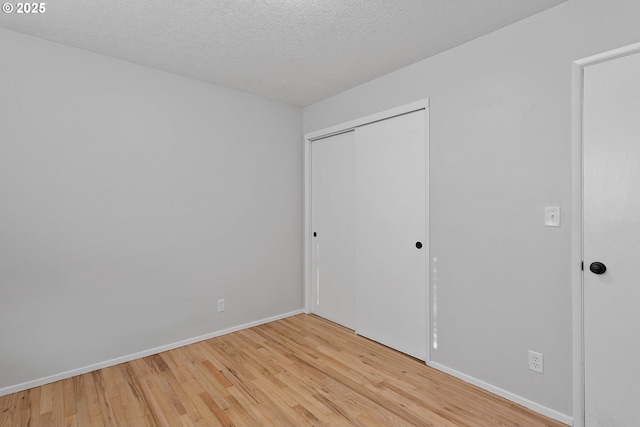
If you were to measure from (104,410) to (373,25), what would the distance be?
10.1ft

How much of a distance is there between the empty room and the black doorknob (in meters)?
0.02

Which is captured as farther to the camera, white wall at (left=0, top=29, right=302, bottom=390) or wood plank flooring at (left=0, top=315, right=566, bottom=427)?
white wall at (left=0, top=29, right=302, bottom=390)

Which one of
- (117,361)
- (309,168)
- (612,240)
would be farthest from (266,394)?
(309,168)

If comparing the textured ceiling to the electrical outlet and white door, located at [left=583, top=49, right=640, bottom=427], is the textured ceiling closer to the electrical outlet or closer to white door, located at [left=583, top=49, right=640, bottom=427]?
white door, located at [left=583, top=49, right=640, bottom=427]

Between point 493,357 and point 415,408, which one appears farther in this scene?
point 493,357

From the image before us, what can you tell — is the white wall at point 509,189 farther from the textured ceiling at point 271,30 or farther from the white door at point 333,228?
the white door at point 333,228

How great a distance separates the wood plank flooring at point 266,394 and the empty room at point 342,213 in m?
0.02

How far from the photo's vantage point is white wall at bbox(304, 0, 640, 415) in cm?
185

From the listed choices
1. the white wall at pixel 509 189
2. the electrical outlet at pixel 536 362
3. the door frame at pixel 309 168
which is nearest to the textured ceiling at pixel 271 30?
the white wall at pixel 509 189

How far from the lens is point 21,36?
2.20m

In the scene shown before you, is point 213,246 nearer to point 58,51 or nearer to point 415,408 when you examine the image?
point 58,51

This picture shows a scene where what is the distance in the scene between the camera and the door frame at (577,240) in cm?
178

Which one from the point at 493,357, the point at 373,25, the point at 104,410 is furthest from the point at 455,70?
the point at 104,410

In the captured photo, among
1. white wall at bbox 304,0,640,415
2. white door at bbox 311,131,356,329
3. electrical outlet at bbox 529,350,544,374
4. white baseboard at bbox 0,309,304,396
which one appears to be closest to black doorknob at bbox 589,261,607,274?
white wall at bbox 304,0,640,415
